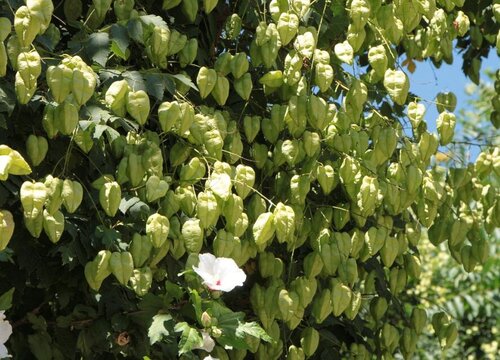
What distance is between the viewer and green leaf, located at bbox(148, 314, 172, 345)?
2.35m

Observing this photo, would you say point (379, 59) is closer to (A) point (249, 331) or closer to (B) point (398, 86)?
(B) point (398, 86)

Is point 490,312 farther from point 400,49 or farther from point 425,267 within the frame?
point 400,49

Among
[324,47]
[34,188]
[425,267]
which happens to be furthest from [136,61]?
[425,267]

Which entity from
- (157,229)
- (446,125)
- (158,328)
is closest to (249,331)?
(158,328)

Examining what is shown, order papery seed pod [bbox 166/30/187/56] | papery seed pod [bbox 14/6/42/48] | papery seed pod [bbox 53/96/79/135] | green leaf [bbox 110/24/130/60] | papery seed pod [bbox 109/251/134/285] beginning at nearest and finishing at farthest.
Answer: papery seed pod [bbox 14/6/42/48] < papery seed pod [bbox 53/96/79/135] < papery seed pod [bbox 109/251/134/285] < green leaf [bbox 110/24/130/60] < papery seed pod [bbox 166/30/187/56]

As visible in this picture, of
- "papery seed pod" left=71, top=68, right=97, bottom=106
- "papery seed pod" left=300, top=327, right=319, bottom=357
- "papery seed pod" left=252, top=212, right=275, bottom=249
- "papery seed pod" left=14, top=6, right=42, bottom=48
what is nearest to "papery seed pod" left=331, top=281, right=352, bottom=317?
"papery seed pod" left=300, top=327, right=319, bottom=357

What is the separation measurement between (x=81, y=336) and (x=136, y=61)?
712 millimetres

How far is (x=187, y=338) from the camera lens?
2303 mm

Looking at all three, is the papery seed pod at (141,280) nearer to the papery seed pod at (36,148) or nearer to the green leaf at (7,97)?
Answer: the papery seed pod at (36,148)

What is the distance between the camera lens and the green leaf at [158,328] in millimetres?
2354

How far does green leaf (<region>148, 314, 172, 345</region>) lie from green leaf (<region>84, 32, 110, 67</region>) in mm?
569

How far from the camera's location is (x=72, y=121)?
223 cm

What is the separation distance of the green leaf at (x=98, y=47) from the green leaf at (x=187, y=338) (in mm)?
602

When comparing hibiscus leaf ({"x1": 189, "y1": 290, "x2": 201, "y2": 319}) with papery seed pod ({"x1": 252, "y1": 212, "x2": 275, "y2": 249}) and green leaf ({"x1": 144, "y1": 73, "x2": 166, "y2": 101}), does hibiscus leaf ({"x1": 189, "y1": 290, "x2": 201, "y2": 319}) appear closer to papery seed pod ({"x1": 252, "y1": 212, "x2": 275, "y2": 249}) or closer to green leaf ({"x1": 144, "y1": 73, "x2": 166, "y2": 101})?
papery seed pod ({"x1": 252, "y1": 212, "x2": 275, "y2": 249})
